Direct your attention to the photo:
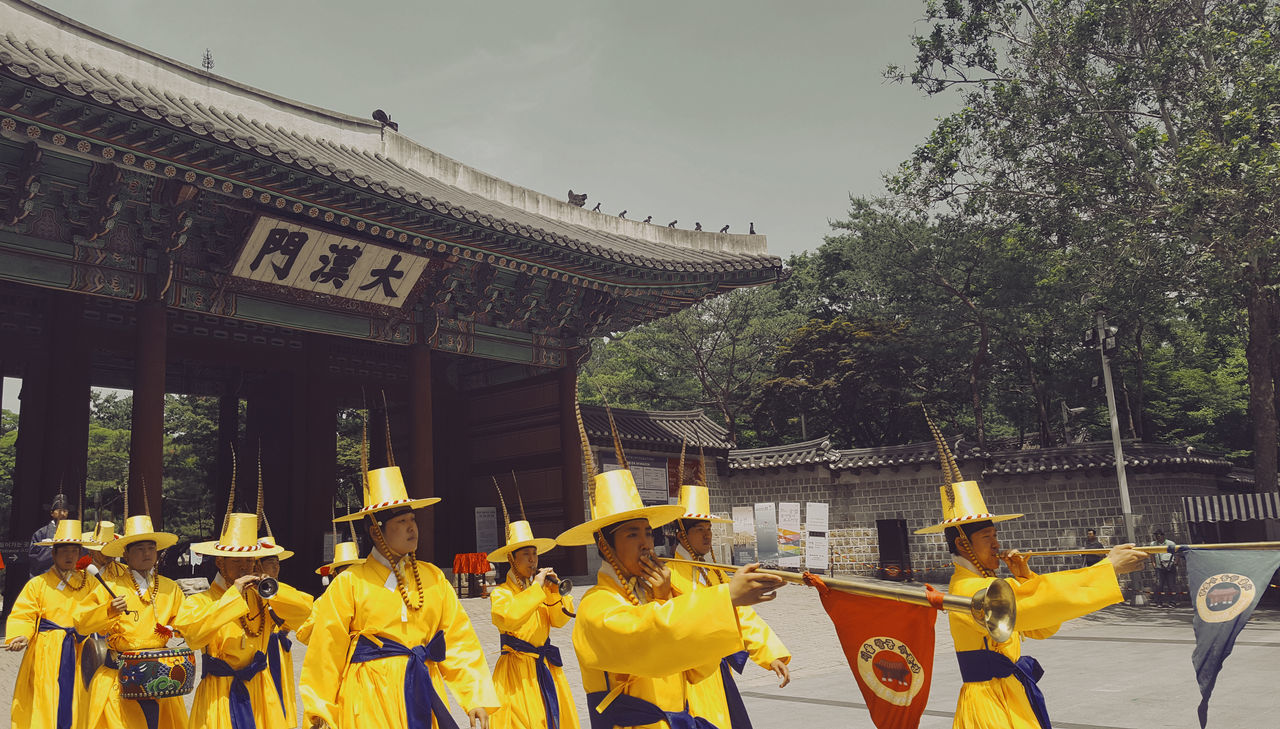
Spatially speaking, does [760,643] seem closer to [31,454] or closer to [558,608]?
[558,608]

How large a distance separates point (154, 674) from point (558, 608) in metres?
2.67

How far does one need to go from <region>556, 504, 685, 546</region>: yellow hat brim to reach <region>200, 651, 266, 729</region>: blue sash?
3.23 meters

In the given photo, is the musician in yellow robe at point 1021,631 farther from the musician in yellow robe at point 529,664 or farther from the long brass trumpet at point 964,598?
the musician in yellow robe at point 529,664

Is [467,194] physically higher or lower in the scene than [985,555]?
higher

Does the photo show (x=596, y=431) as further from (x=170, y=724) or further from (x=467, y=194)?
(x=170, y=724)

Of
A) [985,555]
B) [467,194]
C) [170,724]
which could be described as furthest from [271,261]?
[985,555]

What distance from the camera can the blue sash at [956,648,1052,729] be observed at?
4.30m

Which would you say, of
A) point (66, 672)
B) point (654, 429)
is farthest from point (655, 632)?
point (654, 429)

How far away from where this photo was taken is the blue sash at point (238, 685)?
5762 millimetres

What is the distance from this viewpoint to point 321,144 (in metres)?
15.3

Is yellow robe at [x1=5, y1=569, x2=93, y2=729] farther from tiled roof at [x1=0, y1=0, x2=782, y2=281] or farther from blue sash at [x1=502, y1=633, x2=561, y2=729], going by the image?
tiled roof at [x1=0, y1=0, x2=782, y2=281]

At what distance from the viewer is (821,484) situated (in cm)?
2402

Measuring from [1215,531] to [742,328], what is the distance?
19457 millimetres

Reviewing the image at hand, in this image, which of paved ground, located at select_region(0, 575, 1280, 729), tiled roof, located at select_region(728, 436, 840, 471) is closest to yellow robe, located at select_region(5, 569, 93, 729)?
paved ground, located at select_region(0, 575, 1280, 729)
